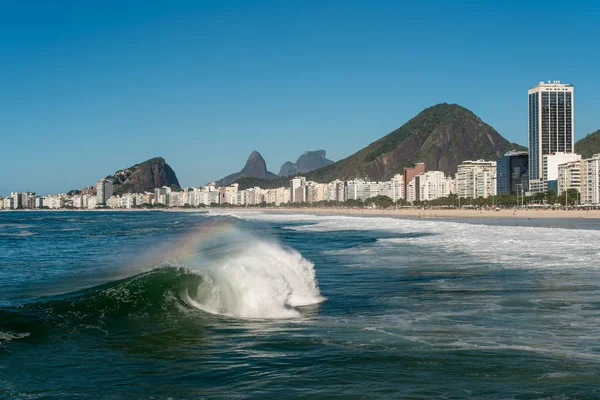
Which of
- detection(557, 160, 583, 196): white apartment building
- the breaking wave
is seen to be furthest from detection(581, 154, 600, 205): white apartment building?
the breaking wave

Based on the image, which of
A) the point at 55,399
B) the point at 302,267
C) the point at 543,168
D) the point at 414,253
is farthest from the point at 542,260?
the point at 543,168

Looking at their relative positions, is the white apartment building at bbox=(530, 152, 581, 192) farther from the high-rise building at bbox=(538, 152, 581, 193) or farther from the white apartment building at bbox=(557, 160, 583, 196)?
the white apartment building at bbox=(557, 160, 583, 196)

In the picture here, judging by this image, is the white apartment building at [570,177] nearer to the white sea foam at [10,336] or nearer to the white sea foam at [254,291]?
the white sea foam at [254,291]

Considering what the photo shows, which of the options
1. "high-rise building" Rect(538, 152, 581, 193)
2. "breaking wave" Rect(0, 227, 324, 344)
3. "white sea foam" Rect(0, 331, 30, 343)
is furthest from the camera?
"high-rise building" Rect(538, 152, 581, 193)

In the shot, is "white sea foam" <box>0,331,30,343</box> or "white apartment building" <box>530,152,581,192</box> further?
"white apartment building" <box>530,152,581,192</box>

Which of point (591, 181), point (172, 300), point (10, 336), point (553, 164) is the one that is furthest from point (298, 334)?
point (553, 164)

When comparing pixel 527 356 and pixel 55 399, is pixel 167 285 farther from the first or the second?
pixel 527 356

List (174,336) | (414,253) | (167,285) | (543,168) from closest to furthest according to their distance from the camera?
1. (174,336)
2. (167,285)
3. (414,253)
4. (543,168)

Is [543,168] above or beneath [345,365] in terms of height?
above

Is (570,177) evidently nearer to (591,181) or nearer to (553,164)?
(591,181)
